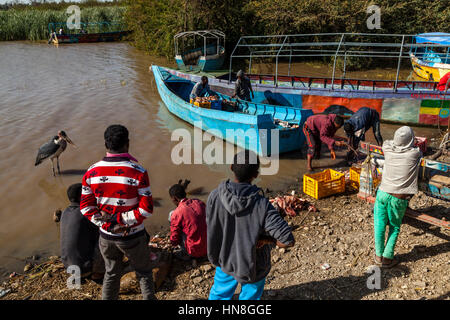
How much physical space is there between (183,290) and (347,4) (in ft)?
59.8

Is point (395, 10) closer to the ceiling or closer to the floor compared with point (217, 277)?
closer to the ceiling

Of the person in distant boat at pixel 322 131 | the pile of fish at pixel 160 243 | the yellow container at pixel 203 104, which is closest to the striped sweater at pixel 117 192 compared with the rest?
the pile of fish at pixel 160 243

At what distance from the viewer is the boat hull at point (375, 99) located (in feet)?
31.5

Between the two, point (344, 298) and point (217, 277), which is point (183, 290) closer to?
point (217, 277)

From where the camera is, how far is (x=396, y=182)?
3.85 m

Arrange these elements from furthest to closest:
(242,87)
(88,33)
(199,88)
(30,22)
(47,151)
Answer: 1. (30,22)
2. (88,33)
3. (242,87)
4. (199,88)
5. (47,151)

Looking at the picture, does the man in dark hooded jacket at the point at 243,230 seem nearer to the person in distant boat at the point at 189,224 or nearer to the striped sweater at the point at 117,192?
the striped sweater at the point at 117,192

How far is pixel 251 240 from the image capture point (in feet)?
8.57

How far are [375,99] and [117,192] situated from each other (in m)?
8.77

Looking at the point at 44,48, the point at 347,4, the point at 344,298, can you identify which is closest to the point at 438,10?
the point at 347,4

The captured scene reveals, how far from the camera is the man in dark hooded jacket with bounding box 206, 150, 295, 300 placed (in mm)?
2525

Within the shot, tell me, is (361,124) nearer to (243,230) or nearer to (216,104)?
(216,104)

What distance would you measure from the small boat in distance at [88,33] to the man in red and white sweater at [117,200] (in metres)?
29.6

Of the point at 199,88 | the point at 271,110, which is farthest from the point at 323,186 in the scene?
the point at 199,88
